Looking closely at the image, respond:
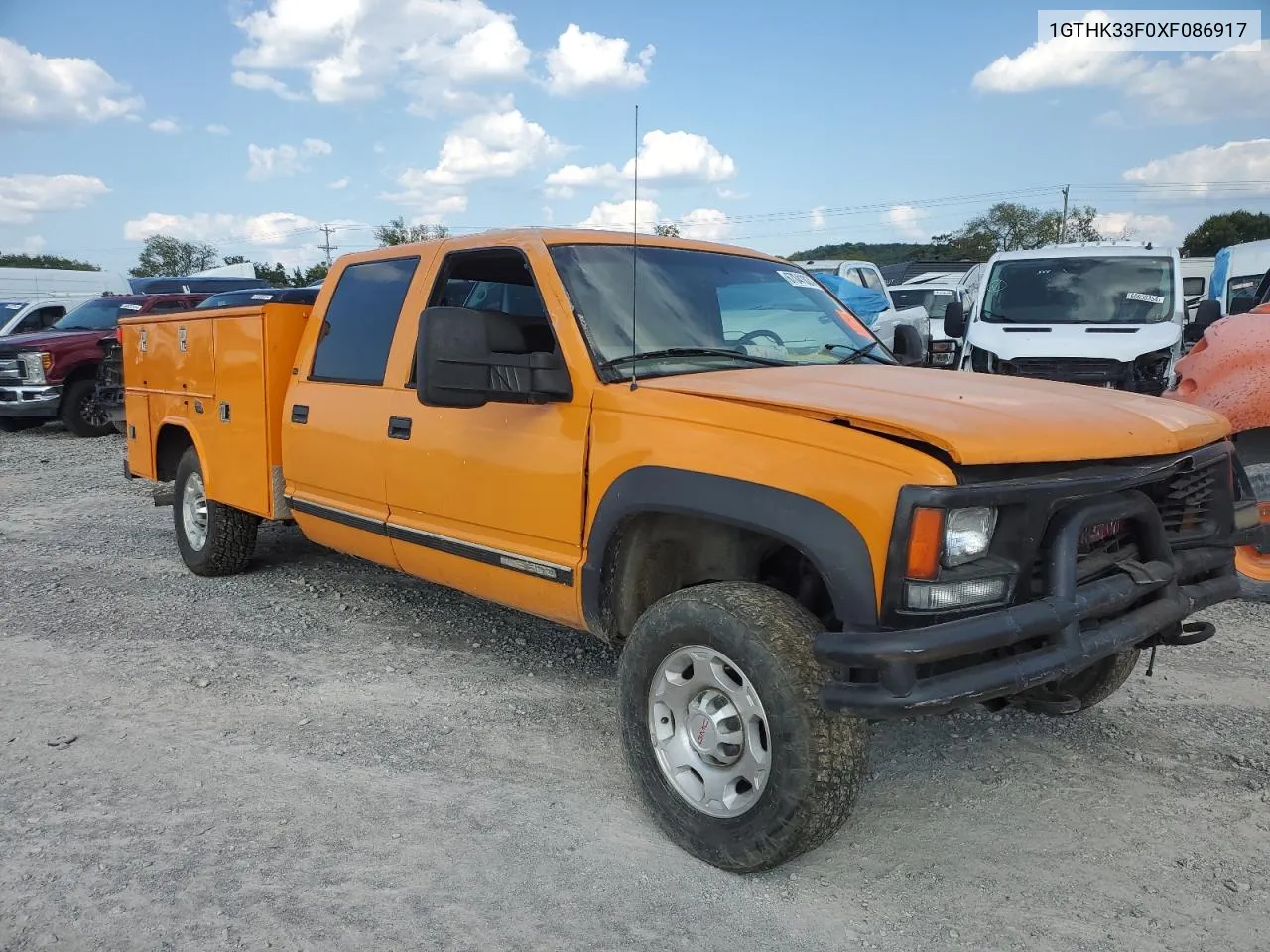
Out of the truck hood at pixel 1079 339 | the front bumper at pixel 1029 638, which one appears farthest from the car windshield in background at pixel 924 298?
the front bumper at pixel 1029 638

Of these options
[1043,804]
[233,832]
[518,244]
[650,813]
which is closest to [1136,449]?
[1043,804]

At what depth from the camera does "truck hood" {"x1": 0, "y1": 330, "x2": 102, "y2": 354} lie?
12914mm

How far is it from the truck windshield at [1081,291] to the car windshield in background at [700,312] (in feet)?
18.5

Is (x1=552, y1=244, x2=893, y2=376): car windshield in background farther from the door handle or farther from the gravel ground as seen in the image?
the gravel ground

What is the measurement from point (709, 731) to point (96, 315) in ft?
46.8

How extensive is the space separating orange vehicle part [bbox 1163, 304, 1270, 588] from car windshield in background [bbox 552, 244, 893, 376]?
2.15m

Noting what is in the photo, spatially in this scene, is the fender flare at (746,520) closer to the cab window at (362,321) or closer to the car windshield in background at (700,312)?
the car windshield in background at (700,312)

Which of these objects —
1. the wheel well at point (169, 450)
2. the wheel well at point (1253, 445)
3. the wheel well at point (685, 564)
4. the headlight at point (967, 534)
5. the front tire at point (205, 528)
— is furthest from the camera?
the wheel well at point (169, 450)

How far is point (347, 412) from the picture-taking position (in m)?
4.46

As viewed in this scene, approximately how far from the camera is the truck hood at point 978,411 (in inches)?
101

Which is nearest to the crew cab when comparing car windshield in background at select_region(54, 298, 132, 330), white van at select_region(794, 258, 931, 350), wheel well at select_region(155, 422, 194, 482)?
car windshield in background at select_region(54, 298, 132, 330)

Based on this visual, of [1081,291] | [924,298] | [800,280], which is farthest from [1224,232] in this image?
[800,280]

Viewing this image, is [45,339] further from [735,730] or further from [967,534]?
[967,534]

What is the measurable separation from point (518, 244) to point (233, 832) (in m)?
2.25
